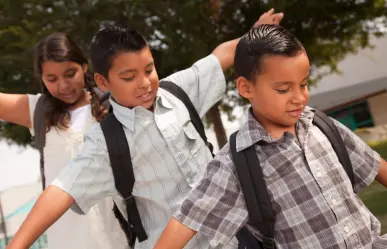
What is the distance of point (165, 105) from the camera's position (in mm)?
2209

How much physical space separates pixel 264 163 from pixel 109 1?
542cm

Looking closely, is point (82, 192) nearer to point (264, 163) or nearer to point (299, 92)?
point (264, 163)

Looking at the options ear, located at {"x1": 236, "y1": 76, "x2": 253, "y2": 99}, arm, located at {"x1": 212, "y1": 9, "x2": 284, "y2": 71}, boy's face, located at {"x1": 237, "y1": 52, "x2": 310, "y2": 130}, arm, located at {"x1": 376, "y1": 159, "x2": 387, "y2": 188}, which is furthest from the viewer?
arm, located at {"x1": 212, "y1": 9, "x2": 284, "y2": 71}

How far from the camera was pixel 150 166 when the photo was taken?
2096 mm

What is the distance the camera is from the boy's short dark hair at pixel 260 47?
63.1 inches

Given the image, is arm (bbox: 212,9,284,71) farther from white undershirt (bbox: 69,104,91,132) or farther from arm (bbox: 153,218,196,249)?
arm (bbox: 153,218,196,249)

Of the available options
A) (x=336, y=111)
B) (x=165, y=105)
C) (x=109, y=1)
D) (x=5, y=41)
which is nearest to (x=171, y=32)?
(x=109, y=1)

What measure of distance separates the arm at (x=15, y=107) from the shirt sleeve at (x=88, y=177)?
807mm

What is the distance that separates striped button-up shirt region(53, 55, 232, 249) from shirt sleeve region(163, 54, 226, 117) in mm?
203

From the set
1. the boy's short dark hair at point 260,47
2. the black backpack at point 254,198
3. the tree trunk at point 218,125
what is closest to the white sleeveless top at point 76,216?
the black backpack at point 254,198

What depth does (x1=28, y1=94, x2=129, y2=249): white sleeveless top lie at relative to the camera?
2543 millimetres

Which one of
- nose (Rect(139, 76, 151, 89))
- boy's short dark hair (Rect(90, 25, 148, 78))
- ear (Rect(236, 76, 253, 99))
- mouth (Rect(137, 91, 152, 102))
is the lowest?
ear (Rect(236, 76, 253, 99))

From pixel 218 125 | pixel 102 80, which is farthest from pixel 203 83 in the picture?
pixel 218 125

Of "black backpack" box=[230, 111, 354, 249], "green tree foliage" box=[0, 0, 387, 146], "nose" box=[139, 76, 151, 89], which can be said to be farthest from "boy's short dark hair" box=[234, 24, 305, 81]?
"green tree foliage" box=[0, 0, 387, 146]
